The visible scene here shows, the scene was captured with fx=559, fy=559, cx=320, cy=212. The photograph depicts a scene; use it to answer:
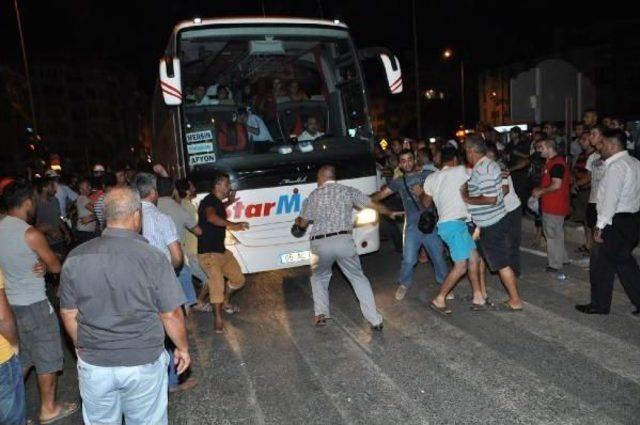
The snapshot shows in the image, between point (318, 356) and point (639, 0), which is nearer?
point (318, 356)

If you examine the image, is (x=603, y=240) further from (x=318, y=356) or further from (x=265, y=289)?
(x=265, y=289)

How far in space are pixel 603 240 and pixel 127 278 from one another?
4.74 m

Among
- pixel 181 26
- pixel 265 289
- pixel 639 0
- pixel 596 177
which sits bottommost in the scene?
pixel 265 289

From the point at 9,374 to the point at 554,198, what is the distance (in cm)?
652

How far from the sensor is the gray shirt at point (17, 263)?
389 cm

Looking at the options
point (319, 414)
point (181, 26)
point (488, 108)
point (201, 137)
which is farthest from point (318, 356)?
point (488, 108)

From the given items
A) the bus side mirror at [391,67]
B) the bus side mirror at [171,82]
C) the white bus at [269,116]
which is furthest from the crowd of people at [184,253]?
the bus side mirror at [391,67]

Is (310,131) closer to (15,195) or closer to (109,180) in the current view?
(109,180)

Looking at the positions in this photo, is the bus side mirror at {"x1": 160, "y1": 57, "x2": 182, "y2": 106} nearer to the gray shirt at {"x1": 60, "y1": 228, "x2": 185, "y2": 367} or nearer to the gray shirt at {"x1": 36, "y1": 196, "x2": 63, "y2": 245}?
the gray shirt at {"x1": 36, "y1": 196, "x2": 63, "y2": 245}

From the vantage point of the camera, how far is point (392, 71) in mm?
7316

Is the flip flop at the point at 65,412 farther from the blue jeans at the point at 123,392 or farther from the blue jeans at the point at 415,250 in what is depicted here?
the blue jeans at the point at 415,250

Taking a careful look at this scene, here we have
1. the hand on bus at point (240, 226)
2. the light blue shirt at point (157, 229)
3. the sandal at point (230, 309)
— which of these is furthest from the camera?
the sandal at point (230, 309)

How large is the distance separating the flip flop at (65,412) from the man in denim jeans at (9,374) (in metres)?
1.36

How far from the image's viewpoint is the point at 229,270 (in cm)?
640
